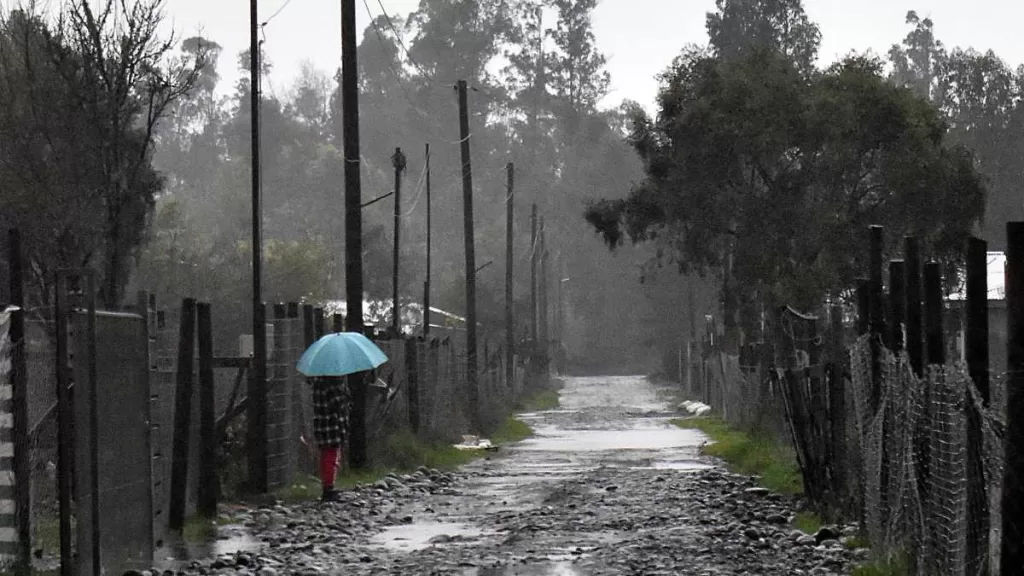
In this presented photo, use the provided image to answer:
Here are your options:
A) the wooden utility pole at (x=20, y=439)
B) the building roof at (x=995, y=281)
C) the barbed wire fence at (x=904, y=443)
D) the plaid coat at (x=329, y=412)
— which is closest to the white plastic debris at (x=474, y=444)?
the plaid coat at (x=329, y=412)

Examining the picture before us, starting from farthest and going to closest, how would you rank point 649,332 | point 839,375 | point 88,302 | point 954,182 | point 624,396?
point 649,332
point 624,396
point 954,182
point 839,375
point 88,302

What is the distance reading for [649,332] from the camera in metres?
120

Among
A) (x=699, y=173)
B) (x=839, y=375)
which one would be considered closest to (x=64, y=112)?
(x=839, y=375)

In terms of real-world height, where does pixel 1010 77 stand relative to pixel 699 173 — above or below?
above

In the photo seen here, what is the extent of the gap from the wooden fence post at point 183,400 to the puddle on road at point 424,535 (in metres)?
2.02

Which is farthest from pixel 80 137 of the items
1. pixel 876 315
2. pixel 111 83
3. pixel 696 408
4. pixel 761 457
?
pixel 696 408

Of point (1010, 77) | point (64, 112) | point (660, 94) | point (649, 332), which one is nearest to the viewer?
point (64, 112)

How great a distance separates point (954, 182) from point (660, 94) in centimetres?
864

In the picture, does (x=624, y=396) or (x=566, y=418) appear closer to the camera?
(x=566, y=418)

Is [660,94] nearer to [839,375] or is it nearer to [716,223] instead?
[716,223]

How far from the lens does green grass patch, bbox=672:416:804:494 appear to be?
22.3 m

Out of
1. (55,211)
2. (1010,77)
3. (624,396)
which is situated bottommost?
(624,396)

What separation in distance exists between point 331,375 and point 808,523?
6671mm

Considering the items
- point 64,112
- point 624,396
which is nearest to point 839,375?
point 64,112
